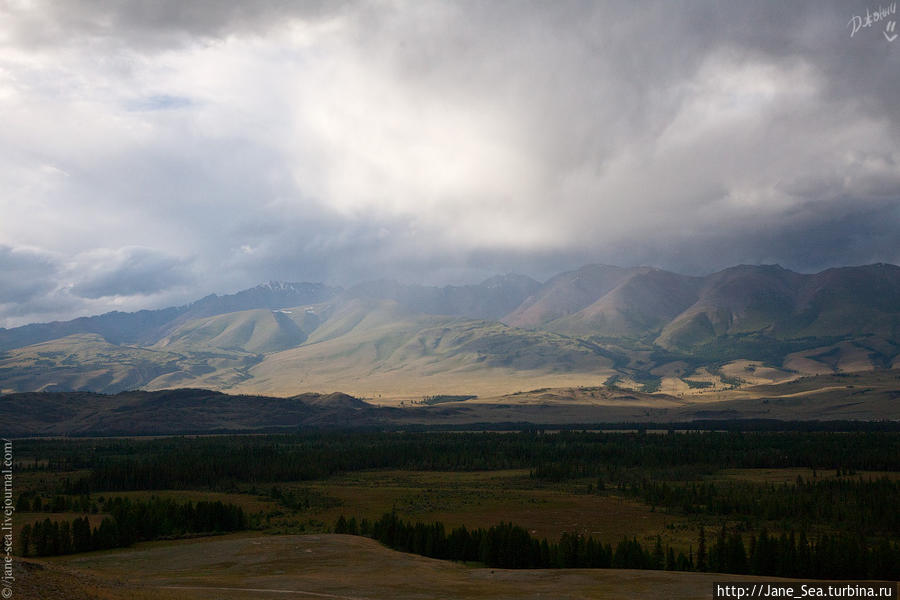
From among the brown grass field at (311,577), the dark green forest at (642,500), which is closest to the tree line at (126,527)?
the dark green forest at (642,500)

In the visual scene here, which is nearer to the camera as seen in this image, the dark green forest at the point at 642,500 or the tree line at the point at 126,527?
the dark green forest at the point at 642,500

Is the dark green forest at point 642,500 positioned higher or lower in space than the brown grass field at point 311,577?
lower

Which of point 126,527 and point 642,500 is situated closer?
point 126,527

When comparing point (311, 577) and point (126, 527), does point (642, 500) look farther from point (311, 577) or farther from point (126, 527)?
point (126, 527)

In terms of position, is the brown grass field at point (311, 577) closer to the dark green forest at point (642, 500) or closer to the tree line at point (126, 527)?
the tree line at point (126, 527)

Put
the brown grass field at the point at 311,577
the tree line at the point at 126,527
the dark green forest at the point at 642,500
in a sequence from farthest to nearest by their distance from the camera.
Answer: the tree line at the point at 126,527 → the dark green forest at the point at 642,500 → the brown grass field at the point at 311,577

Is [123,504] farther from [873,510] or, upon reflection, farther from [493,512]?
[873,510]

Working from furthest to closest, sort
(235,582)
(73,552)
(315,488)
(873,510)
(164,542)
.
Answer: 1. (315,488)
2. (873,510)
3. (164,542)
4. (73,552)
5. (235,582)

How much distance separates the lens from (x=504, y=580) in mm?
58906

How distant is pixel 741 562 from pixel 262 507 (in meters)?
82.5

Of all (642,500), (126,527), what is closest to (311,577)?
(126,527)

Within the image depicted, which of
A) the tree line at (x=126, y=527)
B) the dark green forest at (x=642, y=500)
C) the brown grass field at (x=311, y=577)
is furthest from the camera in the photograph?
the tree line at (x=126, y=527)

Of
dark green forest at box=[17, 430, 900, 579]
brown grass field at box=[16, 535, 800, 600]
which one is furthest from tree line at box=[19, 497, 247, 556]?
brown grass field at box=[16, 535, 800, 600]

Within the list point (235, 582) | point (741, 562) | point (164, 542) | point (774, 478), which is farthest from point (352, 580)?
point (774, 478)
